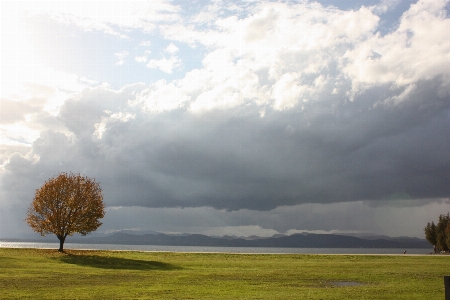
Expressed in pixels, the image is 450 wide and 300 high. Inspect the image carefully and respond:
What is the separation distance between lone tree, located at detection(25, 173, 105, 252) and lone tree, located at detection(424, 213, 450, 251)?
86607 mm

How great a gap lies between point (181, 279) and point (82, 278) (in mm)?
7365

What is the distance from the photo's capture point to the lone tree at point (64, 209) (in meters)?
71.4

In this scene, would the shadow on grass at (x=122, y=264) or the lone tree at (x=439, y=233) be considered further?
the lone tree at (x=439, y=233)

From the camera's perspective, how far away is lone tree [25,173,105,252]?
7144cm

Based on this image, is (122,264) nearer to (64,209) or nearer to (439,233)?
(64,209)

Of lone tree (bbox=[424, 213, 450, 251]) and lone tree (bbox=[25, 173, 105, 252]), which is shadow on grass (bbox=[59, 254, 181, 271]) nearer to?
lone tree (bbox=[25, 173, 105, 252])

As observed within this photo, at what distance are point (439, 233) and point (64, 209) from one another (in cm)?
9490

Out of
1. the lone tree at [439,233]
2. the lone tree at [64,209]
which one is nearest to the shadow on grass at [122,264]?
the lone tree at [64,209]

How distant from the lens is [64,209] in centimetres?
7181

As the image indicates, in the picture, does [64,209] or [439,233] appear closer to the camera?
[64,209]

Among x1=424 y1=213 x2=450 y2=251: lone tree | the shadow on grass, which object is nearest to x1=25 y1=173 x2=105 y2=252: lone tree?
the shadow on grass

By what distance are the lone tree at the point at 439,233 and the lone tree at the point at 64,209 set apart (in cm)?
8661

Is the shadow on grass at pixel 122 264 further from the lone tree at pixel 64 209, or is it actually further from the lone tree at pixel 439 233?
the lone tree at pixel 439 233

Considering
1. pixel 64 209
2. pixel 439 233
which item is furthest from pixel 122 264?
pixel 439 233
